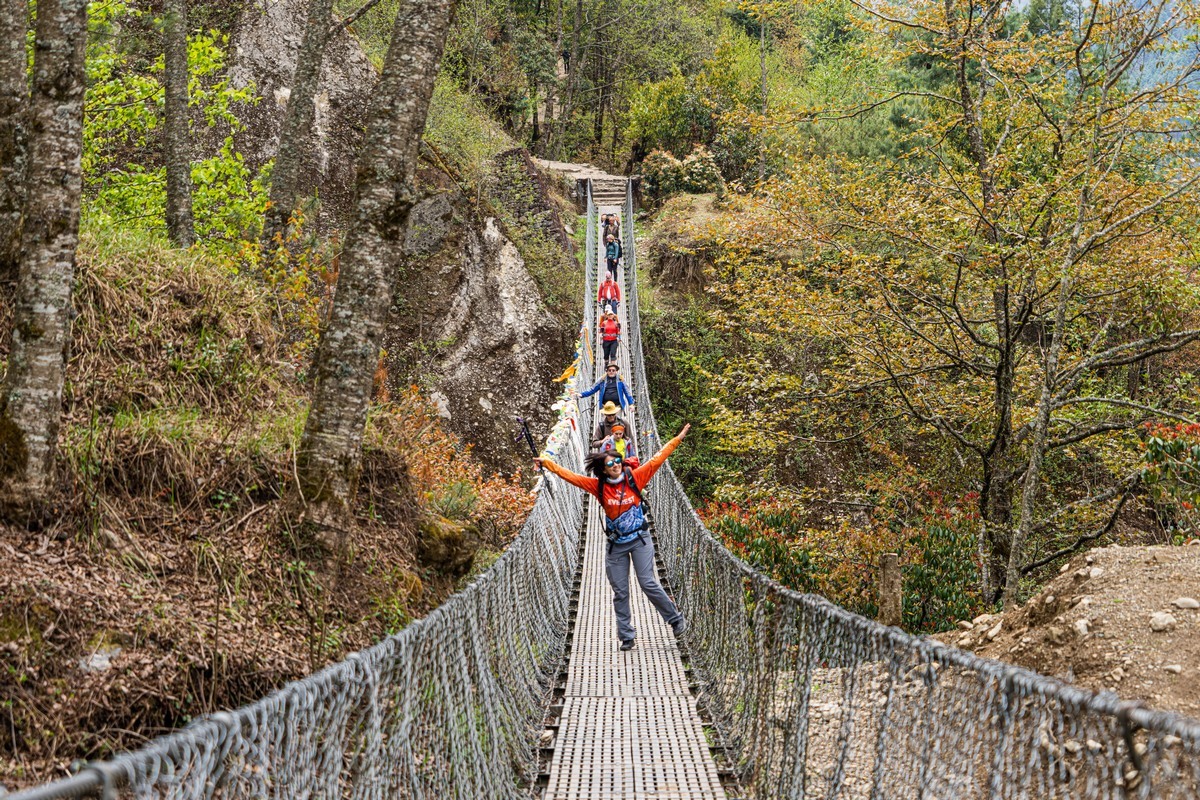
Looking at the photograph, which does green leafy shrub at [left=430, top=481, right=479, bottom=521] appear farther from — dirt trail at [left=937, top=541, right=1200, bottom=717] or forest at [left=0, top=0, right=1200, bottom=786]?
dirt trail at [left=937, top=541, right=1200, bottom=717]

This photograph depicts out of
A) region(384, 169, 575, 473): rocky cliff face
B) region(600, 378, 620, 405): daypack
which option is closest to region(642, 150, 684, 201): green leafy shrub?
region(384, 169, 575, 473): rocky cliff face

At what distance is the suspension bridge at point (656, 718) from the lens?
1746mm

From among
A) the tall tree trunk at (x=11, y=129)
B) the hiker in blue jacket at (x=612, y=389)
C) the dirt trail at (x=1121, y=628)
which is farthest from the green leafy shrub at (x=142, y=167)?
the dirt trail at (x=1121, y=628)

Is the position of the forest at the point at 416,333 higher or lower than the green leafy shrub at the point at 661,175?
lower

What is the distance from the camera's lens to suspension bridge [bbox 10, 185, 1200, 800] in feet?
5.73

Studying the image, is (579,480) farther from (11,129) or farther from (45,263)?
(11,129)

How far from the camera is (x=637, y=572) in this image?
4871 mm

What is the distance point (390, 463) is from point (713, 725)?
2151 mm

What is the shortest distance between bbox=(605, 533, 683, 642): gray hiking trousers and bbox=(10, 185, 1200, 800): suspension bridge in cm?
26

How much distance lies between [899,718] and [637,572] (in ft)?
8.16

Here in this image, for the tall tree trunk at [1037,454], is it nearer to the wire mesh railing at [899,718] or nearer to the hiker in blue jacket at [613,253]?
the wire mesh railing at [899,718]

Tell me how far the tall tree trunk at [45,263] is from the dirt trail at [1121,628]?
156 inches

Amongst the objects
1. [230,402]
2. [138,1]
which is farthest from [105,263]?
[138,1]

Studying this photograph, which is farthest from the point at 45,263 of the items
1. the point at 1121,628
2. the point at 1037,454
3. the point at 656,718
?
the point at 1037,454
